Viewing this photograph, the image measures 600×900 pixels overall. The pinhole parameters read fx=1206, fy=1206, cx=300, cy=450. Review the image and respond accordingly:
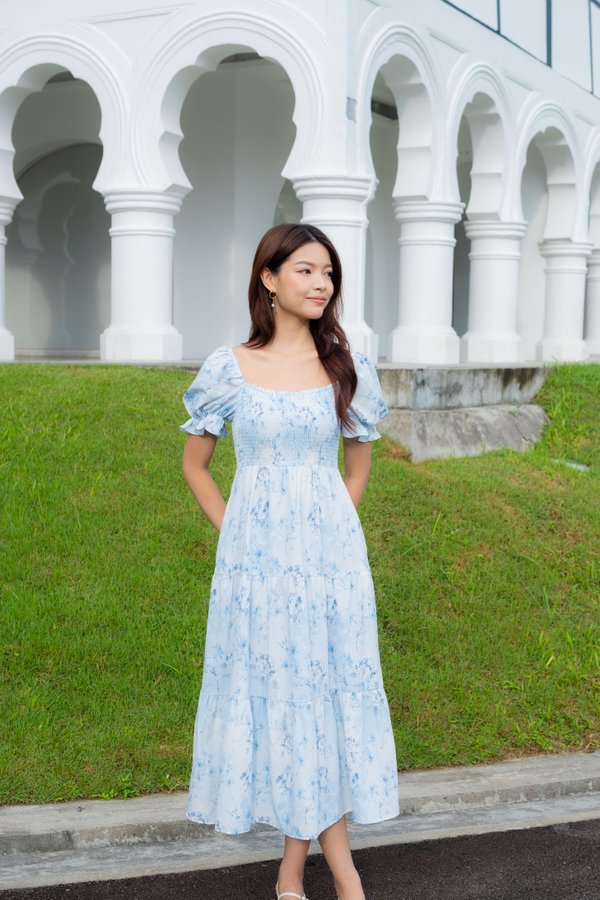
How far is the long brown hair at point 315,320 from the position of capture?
3.36 metres

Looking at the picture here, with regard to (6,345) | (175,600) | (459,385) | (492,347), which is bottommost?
(175,600)

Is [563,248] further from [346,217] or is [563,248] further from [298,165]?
[298,165]

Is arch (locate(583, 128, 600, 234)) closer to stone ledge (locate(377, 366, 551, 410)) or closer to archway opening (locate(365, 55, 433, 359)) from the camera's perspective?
archway opening (locate(365, 55, 433, 359))

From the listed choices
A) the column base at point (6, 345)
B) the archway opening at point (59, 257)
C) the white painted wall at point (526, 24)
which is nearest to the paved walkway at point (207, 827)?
the column base at point (6, 345)

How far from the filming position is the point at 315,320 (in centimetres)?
346

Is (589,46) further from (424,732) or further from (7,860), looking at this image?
(7,860)

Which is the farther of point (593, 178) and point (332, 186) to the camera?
point (593, 178)

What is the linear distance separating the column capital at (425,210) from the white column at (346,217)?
4.22 ft

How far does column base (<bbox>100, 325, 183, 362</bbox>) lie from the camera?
12.4 metres

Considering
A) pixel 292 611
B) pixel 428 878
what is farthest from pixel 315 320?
pixel 428 878

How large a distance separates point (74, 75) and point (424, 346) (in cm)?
470

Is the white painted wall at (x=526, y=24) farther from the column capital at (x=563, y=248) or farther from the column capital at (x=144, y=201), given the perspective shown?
the column capital at (x=144, y=201)

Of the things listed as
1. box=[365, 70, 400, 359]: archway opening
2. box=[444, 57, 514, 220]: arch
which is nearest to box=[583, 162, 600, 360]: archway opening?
box=[365, 70, 400, 359]: archway opening

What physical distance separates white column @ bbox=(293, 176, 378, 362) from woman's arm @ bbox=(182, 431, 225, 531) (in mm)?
8093
